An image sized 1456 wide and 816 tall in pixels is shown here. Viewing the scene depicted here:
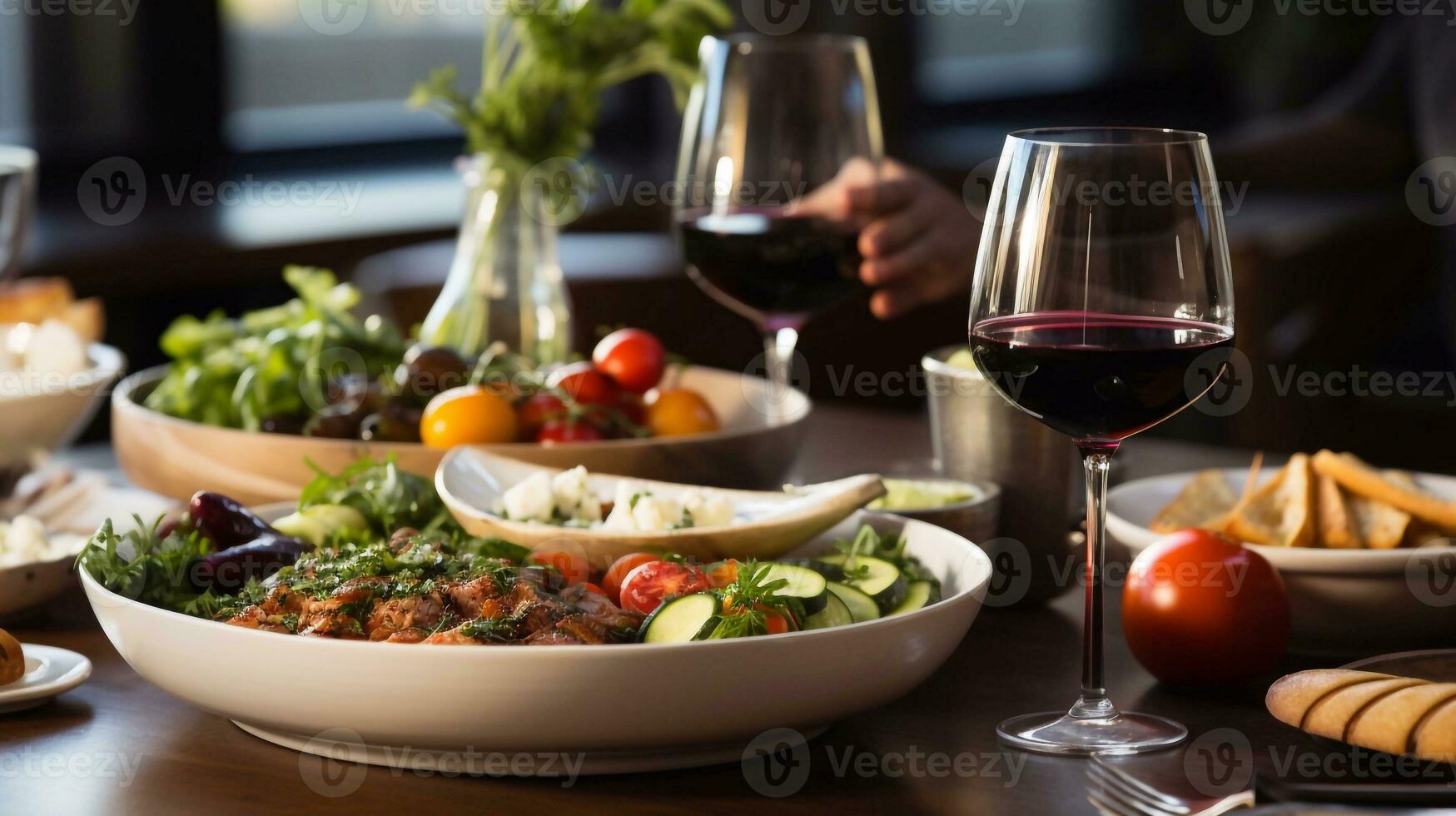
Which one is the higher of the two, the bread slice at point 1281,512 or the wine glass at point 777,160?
the wine glass at point 777,160

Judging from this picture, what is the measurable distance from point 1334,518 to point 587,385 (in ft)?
2.45

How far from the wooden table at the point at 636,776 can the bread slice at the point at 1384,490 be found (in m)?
0.17

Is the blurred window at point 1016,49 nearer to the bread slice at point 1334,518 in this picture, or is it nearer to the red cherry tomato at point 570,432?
the red cherry tomato at point 570,432

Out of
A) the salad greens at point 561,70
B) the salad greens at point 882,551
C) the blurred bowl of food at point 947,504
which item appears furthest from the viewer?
the salad greens at point 561,70

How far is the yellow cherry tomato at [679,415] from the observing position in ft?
5.31

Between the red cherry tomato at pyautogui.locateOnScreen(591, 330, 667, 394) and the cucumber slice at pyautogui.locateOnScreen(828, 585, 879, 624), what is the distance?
65 cm

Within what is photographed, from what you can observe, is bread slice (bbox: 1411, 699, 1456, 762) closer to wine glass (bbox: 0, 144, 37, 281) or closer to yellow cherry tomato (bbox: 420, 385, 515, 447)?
yellow cherry tomato (bbox: 420, 385, 515, 447)

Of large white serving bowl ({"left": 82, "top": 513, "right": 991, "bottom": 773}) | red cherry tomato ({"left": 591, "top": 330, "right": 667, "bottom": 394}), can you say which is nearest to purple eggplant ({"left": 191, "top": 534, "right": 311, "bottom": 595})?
large white serving bowl ({"left": 82, "top": 513, "right": 991, "bottom": 773})

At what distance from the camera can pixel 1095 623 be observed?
993mm

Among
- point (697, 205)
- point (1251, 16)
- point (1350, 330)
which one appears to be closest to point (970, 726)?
point (697, 205)

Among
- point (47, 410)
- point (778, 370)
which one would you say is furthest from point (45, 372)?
point (778, 370)

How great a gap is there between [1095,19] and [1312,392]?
3171 millimetres

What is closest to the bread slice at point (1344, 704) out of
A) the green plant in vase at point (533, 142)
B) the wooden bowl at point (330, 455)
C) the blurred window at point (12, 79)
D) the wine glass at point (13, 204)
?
the wooden bowl at point (330, 455)

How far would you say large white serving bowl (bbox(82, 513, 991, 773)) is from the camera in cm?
87
